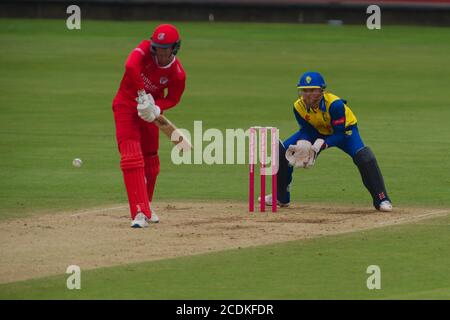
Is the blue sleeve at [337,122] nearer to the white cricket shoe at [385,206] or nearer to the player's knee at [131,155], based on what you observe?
the white cricket shoe at [385,206]

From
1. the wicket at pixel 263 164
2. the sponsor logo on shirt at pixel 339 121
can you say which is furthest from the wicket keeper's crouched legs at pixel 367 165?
the wicket at pixel 263 164

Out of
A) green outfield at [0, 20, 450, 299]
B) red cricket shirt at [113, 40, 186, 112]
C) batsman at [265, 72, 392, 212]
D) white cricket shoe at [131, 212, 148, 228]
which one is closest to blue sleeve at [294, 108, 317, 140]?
batsman at [265, 72, 392, 212]

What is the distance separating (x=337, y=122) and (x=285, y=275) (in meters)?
3.85

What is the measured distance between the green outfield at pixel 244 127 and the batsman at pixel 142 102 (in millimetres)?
1691

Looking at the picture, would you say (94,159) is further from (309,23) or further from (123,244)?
(309,23)

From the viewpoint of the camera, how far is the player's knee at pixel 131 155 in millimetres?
13891

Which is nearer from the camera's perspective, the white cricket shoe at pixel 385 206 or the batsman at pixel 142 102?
the batsman at pixel 142 102

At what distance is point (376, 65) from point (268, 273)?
23.7 metres

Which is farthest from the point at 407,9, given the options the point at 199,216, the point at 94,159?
the point at 199,216

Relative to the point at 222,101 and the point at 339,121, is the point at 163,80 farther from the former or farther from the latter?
the point at 222,101

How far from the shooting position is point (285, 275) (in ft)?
38.1

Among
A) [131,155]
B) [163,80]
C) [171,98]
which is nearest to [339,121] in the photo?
[171,98]

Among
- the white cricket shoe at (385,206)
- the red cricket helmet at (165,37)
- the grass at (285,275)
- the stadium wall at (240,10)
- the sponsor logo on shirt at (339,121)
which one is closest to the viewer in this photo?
the grass at (285,275)
